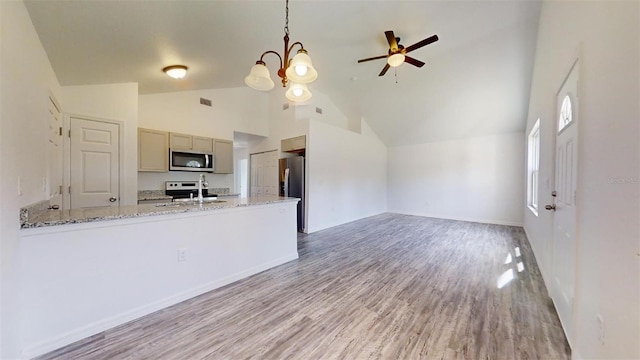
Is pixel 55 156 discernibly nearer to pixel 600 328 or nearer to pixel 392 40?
pixel 392 40

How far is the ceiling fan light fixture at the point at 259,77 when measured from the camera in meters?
2.13

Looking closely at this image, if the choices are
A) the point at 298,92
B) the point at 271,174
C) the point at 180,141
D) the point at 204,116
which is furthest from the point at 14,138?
the point at 271,174

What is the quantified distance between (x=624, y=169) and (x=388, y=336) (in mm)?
1688

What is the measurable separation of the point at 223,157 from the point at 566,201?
5324mm

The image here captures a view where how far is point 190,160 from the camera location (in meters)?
4.66

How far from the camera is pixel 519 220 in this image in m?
5.78

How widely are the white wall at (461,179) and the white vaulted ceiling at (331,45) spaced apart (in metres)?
0.71

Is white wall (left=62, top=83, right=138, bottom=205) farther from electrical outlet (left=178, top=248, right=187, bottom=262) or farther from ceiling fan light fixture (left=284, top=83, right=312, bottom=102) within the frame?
ceiling fan light fixture (left=284, top=83, right=312, bottom=102)

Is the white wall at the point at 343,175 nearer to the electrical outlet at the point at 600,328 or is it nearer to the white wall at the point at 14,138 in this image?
the white wall at the point at 14,138

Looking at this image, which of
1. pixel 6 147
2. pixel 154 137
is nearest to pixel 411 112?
pixel 154 137

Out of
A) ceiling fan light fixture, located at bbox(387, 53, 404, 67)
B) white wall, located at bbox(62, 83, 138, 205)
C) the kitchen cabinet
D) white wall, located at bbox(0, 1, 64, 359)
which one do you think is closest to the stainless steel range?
white wall, located at bbox(62, 83, 138, 205)

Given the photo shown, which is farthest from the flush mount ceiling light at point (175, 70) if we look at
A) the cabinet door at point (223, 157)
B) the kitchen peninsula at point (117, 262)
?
the cabinet door at point (223, 157)

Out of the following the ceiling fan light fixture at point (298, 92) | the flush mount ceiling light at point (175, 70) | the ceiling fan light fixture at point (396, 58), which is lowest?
the ceiling fan light fixture at point (298, 92)

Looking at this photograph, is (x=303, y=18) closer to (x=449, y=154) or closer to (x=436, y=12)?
(x=436, y=12)
